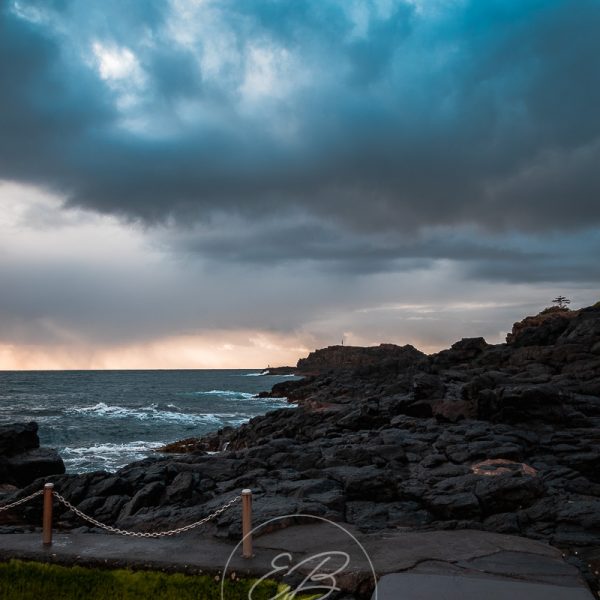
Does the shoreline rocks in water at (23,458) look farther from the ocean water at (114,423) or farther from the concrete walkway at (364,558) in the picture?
the concrete walkway at (364,558)

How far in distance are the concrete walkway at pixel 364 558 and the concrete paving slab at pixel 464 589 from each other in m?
0.01

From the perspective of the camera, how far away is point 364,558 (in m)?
6.91

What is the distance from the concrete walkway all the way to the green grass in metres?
0.13

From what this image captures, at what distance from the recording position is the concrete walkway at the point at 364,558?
5.98 m

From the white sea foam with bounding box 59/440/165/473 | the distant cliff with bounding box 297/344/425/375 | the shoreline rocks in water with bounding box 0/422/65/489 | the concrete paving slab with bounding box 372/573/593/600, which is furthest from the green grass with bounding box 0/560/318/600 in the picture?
the distant cliff with bounding box 297/344/425/375

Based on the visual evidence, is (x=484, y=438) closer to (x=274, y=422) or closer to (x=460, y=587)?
(x=460, y=587)

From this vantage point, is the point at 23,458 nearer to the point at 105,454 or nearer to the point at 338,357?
the point at 105,454

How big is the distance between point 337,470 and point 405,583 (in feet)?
19.8

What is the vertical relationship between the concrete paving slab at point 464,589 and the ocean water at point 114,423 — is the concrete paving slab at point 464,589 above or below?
above

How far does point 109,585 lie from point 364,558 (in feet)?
11.3

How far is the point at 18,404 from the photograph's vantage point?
6234 centimetres

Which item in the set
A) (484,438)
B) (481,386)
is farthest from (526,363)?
(484,438)

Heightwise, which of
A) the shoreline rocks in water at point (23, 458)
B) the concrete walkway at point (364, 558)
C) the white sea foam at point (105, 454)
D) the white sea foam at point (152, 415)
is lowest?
the white sea foam at point (105, 454)

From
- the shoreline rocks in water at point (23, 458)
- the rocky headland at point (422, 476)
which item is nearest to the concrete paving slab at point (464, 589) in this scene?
the rocky headland at point (422, 476)
